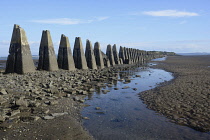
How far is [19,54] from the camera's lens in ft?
44.5

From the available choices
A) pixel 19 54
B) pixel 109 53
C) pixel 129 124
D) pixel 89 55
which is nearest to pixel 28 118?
pixel 129 124

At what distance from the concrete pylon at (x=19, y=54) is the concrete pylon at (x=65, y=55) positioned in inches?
171

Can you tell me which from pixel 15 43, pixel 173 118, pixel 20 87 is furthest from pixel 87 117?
pixel 15 43

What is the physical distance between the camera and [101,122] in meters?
6.33

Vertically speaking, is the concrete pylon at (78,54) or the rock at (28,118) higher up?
the concrete pylon at (78,54)

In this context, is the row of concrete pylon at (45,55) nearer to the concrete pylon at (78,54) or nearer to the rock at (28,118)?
the concrete pylon at (78,54)

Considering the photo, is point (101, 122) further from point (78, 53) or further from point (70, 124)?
point (78, 53)

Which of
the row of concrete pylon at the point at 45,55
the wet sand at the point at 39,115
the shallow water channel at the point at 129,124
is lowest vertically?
the shallow water channel at the point at 129,124

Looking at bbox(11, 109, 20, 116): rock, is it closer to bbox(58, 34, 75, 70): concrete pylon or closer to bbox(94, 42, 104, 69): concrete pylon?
bbox(58, 34, 75, 70): concrete pylon

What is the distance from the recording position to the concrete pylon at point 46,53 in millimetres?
15969

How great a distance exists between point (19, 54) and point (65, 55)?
513 centimetres

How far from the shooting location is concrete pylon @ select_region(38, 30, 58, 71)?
52.4 feet

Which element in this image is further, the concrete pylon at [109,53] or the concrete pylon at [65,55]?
the concrete pylon at [109,53]

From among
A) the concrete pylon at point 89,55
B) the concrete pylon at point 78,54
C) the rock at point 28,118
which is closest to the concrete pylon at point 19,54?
the concrete pylon at point 78,54
